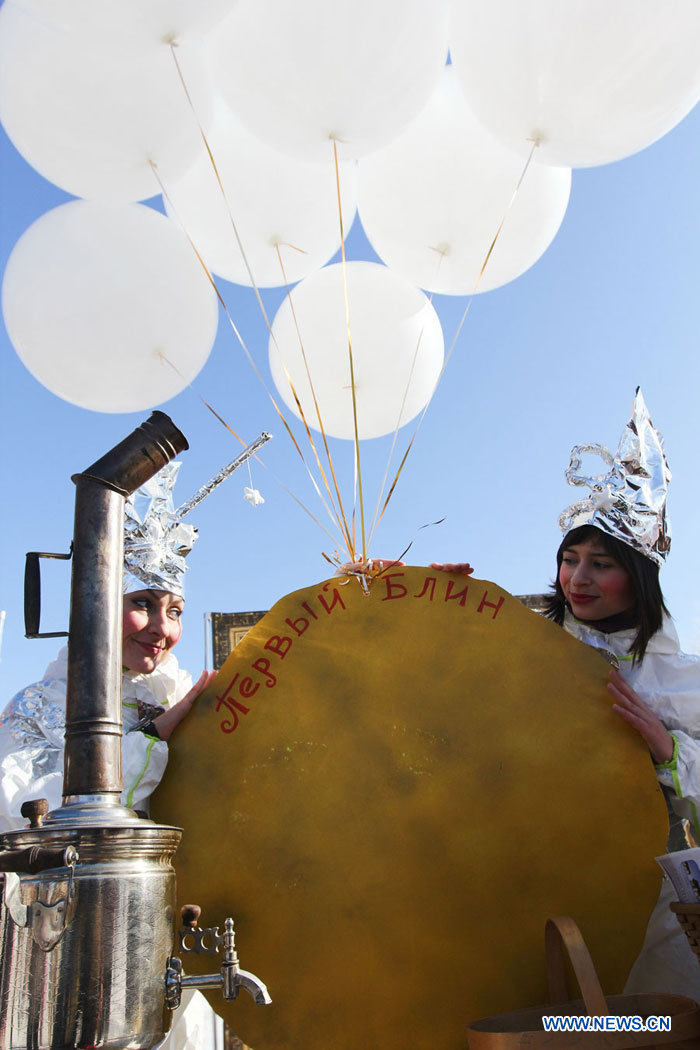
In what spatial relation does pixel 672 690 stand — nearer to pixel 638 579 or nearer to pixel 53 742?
pixel 638 579

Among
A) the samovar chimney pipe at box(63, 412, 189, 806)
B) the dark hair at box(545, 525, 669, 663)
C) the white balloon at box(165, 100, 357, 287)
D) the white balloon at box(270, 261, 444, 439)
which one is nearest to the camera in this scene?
the samovar chimney pipe at box(63, 412, 189, 806)

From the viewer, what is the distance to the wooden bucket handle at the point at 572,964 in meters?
1.18

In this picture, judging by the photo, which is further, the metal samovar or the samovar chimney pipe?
the samovar chimney pipe

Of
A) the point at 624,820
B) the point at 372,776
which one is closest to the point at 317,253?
the point at 372,776

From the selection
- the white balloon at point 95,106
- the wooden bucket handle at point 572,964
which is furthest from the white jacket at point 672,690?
the white balloon at point 95,106

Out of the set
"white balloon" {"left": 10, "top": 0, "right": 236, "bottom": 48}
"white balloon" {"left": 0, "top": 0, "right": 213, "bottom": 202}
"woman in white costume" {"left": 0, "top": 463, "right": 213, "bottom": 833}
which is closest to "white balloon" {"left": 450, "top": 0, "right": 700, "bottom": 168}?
"white balloon" {"left": 10, "top": 0, "right": 236, "bottom": 48}

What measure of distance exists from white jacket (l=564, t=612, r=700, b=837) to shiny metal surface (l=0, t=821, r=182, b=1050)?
3.57 ft

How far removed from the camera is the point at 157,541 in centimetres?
212

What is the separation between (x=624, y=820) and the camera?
1.57m

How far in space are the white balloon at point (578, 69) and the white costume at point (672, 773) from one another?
4.51 ft

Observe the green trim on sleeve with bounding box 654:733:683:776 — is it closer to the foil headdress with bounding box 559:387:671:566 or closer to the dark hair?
the dark hair

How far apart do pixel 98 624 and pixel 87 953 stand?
51 centimetres

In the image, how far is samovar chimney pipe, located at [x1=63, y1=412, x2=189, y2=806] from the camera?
4.16ft

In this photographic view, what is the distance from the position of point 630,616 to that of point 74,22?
6.59 ft
